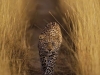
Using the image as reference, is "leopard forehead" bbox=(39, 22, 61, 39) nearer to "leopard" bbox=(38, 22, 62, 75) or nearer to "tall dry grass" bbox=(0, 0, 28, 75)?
"leopard" bbox=(38, 22, 62, 75)

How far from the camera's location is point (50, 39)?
15.8ft

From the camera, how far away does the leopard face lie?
4781 mm

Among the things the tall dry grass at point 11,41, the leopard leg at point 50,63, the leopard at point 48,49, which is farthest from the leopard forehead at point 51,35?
the tall dry grass at point 11,41

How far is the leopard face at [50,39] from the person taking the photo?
478 cm

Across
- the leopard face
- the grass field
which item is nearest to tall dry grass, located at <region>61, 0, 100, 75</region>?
the grass field

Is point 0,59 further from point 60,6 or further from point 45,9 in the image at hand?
point 45,9

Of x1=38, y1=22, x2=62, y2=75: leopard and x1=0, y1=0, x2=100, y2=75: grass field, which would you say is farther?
x1=38, y1=22, x2=62, y2=75: leopard

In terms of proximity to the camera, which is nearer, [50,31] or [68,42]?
[50,31]

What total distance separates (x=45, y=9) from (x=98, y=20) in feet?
12.8

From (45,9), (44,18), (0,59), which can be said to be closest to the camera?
(0,59)

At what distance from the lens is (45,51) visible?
4785 millimetres

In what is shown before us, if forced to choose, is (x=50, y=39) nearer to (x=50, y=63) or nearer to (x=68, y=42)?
(x=50, y=63)

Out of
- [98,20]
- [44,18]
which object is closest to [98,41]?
[98,20]

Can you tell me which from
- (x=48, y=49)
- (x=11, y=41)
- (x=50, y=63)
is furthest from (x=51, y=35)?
(x=11, y=41)
